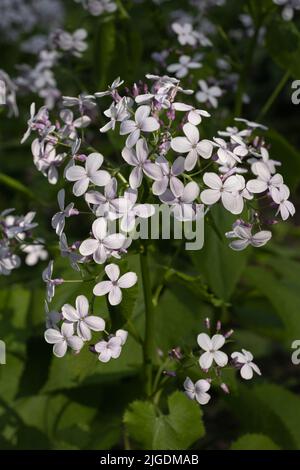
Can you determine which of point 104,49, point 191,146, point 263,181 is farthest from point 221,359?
point 104,49

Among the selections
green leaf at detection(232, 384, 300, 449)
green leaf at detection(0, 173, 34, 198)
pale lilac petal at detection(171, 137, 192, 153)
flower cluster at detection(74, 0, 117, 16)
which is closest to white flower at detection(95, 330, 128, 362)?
pale lilac petal at detection(171, 137, 192, 153)

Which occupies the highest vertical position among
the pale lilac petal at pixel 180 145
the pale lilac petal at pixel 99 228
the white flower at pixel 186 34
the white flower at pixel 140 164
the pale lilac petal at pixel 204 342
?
the pale lilac petal at pixel 180 145

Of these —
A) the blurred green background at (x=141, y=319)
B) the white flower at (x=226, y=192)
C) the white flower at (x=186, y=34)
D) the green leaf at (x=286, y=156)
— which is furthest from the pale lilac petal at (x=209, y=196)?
the white flower at (x=186, y=34)

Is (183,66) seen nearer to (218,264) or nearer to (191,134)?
(218,264)

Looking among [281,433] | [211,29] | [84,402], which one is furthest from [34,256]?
[211,29]

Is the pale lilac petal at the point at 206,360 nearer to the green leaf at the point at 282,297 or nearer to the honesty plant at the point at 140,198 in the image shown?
the honesty plant at the point at 140,198

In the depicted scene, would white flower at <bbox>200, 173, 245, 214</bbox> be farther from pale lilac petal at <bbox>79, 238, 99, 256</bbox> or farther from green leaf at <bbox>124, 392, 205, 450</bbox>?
green leaf at <bbox>124, 392, 205, 450</bbox>

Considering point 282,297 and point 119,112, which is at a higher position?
point 119,112
